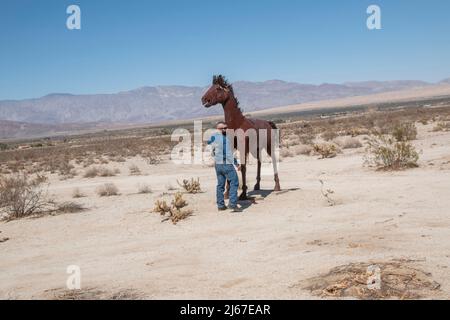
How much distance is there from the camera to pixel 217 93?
984cm

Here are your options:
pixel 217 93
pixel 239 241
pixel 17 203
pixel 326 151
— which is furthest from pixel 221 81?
pixel 326 151

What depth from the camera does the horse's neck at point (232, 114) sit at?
988 cm

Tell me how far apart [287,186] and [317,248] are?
223 inches

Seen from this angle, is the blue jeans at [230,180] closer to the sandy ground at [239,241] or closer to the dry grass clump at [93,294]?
the sandy ground at [239,241]

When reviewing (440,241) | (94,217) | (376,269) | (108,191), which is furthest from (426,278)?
(108,191)

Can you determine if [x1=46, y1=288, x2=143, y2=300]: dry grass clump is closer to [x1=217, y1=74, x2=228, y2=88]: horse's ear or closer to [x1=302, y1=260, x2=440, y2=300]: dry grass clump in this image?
[x1=302, y1=260, x2=440, y2=300]: dry grass clump

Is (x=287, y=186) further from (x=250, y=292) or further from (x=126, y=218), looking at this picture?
(x=250, y=292)

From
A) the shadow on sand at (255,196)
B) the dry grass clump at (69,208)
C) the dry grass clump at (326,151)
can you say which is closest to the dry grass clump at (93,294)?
the shadow on sand at (255,196)

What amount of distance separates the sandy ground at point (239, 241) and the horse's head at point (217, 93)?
2137 mm

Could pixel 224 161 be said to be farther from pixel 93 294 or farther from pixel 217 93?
pixel 93 294

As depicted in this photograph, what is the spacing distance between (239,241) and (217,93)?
3.76 meters

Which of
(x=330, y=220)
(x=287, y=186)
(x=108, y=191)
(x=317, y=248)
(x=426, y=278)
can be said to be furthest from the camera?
(x=108, y=191)

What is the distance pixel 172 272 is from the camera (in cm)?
579

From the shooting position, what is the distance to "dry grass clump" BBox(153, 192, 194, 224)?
8969mm
